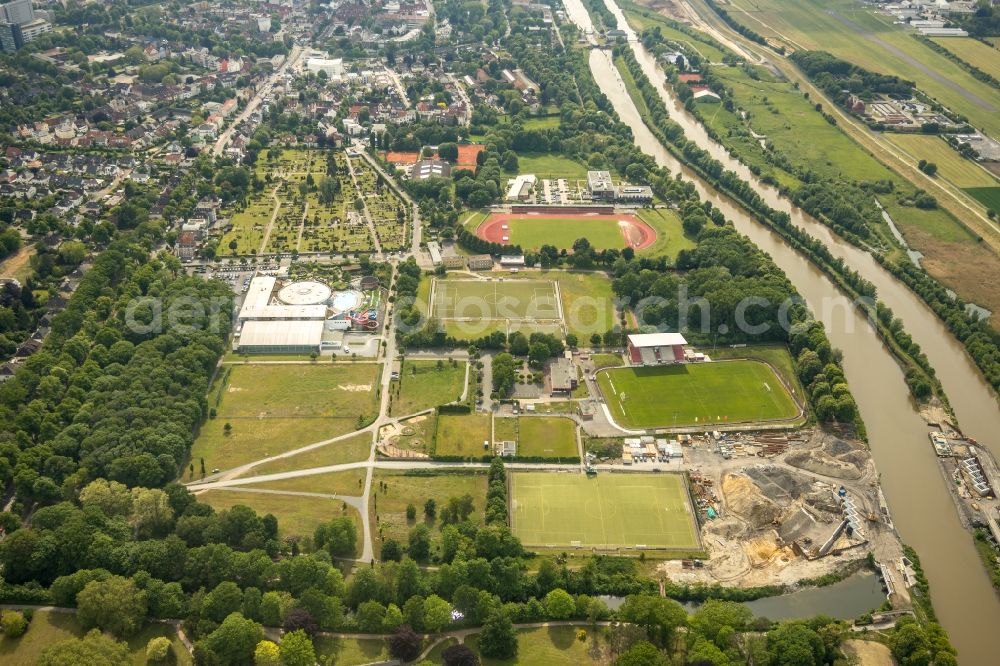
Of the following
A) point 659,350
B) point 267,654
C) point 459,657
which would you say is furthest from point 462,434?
point 267,654

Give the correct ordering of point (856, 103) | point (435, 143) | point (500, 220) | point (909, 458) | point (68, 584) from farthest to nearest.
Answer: point (856, 103), point (435, 143), point (500, 220), point (909, 458), point (68, 584)

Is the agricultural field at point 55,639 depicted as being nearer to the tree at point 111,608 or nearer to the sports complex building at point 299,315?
the tree at point 111,608

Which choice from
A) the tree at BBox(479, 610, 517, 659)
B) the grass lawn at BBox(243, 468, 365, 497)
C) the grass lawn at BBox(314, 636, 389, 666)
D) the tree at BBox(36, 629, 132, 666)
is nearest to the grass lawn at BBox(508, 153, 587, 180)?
the grass lawn at BBox(243, 468, 365, 497)

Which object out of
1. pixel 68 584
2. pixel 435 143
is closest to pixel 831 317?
pixel 435 143

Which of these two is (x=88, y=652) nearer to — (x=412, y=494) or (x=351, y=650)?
(x=351, y=650)

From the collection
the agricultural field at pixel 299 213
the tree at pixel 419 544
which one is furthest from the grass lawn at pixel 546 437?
the agricultural field at pixel 299 213

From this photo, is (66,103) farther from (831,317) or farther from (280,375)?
(831,317)

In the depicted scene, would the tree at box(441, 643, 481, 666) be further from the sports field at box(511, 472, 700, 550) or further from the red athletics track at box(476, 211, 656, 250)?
the red athletics track at box(476, 211, 656, 250)
